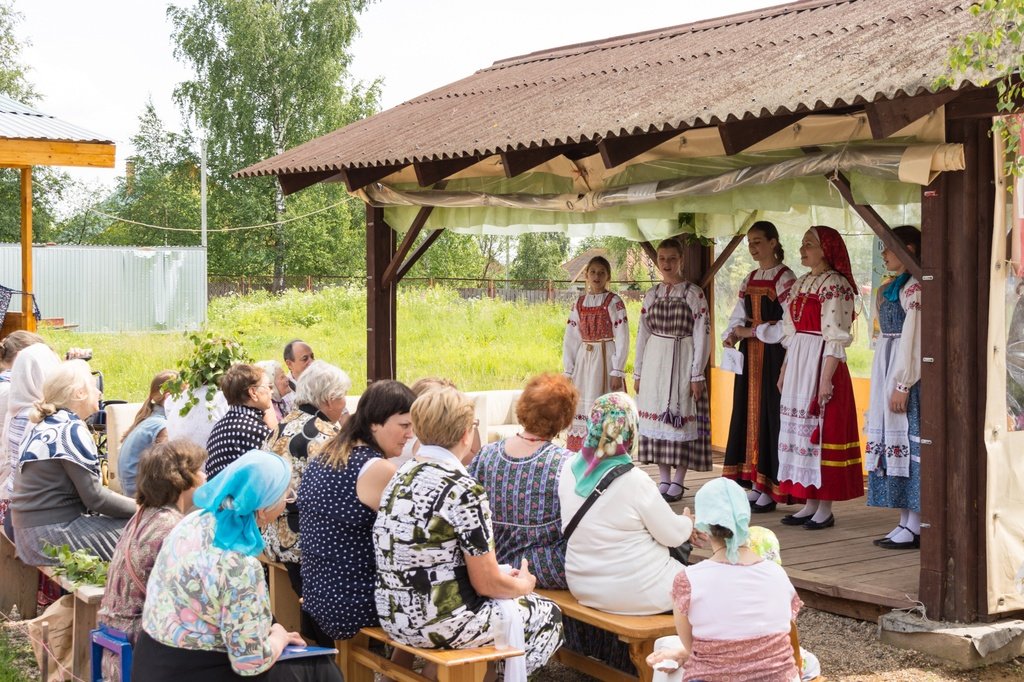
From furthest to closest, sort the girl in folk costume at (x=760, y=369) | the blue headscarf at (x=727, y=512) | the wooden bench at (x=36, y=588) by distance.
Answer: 1. the girl in folk costume at (x=760, y=369)
2. the wooden bench at (x=36, y=588)
3. the blue headscarf at (x=727, y=512)

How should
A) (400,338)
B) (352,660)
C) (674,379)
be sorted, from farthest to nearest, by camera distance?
(400,338) < (674,379) < (352,660)

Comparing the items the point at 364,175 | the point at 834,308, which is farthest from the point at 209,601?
the point at 364,175

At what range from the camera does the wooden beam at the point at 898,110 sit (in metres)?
4.66

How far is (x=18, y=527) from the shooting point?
5223 mm

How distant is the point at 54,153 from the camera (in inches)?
380

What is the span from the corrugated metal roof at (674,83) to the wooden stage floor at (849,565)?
2085mm

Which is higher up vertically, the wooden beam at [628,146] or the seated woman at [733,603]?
the wooden beam at [628,146]

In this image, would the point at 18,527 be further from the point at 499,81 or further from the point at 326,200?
the point at 326,200

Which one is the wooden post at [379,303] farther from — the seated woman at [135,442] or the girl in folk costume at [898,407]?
the girl in folk costume at [898,407]

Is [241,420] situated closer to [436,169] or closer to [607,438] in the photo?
Result: [607,438]

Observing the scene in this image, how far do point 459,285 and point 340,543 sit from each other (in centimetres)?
2738

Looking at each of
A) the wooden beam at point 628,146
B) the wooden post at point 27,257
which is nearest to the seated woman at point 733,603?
the wooden beam at point 628,146

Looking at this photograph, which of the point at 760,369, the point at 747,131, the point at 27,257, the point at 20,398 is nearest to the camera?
the point at 747,131

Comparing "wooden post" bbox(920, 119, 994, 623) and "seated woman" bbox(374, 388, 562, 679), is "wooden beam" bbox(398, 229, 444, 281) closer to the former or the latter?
"wooden post" bbox(920, 119, 994, 623)
